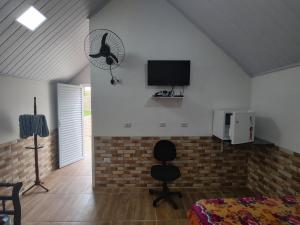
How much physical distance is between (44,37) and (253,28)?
2812mm

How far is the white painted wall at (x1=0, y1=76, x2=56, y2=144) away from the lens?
8.73ft

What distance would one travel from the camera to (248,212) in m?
1.63

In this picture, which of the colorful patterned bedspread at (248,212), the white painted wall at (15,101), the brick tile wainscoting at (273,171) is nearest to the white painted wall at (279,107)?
the brick tile wainscoting at (273,171)

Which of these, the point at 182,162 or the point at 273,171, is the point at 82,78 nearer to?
the point at 182,162

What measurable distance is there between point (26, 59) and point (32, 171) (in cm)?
198

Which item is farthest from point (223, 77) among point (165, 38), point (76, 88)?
point (76, 88)

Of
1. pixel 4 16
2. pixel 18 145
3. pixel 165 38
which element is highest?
pixel 165 38

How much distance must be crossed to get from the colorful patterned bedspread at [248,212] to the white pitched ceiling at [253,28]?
1.62 meters

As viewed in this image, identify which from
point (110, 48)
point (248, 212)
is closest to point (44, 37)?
point (110, 48)

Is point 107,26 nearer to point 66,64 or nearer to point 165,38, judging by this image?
A: point 165,38

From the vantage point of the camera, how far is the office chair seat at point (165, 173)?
8.77 ft

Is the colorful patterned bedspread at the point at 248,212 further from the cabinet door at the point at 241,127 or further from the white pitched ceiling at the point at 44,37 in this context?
the white pitched ceiling at the point at 44,37

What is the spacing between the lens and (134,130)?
10.4 feet

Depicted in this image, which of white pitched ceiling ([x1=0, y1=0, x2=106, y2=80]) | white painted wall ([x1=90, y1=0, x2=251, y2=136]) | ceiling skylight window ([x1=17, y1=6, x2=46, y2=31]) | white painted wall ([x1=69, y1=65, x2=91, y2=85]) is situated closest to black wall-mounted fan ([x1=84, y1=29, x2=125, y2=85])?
white painted wall ([x1=90, y1=0, x2=251, y2=136])
